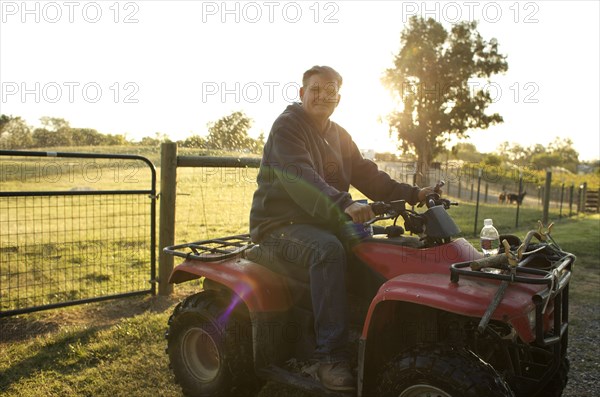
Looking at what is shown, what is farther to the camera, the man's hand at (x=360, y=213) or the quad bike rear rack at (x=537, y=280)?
the man's hand at (x=360, y=213)

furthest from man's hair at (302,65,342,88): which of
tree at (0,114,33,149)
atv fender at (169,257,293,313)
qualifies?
tree at (0,114,33,149)

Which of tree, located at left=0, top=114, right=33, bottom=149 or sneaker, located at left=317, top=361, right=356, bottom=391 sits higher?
tree, located at left=0, top=114, right=33, bottom=149

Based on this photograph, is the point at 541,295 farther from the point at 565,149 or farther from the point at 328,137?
the point at 565,149

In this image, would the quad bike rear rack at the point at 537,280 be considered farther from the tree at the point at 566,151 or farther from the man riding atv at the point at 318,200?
the tree at the point at 566,151

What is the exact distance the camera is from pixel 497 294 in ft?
8.27

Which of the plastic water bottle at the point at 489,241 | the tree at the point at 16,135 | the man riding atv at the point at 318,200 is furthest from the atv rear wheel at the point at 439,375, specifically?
the tree at the point at 16,135

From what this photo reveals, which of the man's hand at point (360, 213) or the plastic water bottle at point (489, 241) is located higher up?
the man's hand at point (360, 213)

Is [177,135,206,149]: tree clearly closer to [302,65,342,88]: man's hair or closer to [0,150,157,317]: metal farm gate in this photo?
[0,150,157,317]: metal farm gate

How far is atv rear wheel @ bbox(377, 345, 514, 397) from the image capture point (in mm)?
2447

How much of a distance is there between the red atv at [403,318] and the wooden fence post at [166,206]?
2224 millimetres

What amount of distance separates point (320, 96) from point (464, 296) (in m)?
1.68

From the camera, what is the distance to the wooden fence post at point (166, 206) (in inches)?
237

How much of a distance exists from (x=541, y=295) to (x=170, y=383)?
9.02 feet

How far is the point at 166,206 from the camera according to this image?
6.12m
